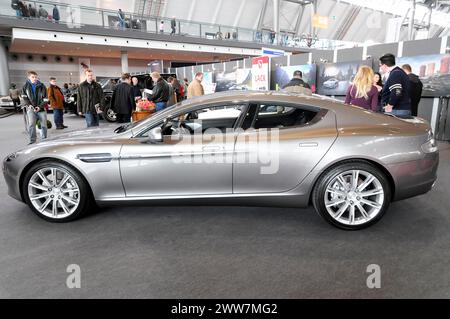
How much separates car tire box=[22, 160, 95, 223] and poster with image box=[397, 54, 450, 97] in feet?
25.3

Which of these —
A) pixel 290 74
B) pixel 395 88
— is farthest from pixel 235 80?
pixel 395 88

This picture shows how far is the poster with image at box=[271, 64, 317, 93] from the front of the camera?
10469mm

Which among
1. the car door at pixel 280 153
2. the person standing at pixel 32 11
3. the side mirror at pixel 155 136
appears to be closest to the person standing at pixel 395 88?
the car door at pixel 280 153

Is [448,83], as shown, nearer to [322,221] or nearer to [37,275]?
[322,221]

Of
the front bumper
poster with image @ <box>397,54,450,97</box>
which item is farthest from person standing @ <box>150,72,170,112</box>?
poster with image @ <box>397,54,450,97</box>

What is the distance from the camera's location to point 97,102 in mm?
7082

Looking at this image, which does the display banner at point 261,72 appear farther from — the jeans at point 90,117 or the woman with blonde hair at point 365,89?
the woman with blonde hair at point 365,89

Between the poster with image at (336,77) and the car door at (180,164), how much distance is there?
7.44 meters

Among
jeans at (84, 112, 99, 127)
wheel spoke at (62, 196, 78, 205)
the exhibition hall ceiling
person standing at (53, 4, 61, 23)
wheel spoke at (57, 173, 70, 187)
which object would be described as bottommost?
wheel spoke at (62, 196, 78, 205)

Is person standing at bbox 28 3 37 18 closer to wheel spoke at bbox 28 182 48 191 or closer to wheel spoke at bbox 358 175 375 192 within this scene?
wheel spoke at bbox 28 182 48 191

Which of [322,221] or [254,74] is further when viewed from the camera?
[254,74]

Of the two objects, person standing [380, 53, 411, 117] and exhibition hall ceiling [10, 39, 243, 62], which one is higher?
exhibition hall ceiling [10, 39, 243, 62]
